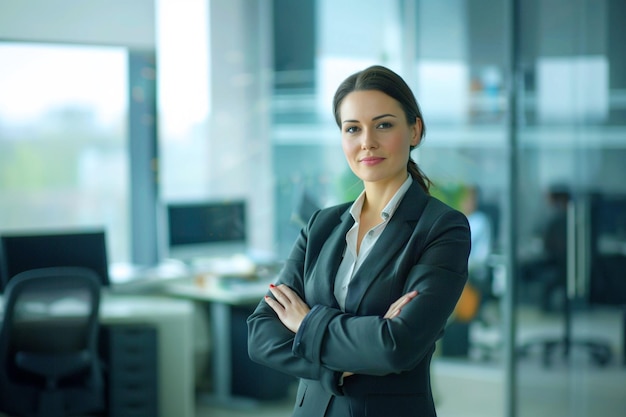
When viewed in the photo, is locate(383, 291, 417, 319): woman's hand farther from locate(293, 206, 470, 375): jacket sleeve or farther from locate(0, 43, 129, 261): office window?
locate(0, 43, 129, 261): office window

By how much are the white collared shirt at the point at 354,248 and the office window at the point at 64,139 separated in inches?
156

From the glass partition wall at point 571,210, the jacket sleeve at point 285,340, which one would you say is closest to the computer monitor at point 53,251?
the glass partition wall at point 571,210

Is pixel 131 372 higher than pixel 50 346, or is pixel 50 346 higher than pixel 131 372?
pixel 50 346

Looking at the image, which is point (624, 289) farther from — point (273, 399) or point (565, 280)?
point (273, 399)

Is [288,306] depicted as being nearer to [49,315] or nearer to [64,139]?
[49,315]

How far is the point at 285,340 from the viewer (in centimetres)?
194

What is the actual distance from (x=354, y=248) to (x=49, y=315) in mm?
2830

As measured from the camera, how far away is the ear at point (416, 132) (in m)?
1.94

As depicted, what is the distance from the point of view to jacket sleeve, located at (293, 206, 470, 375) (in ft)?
5.73

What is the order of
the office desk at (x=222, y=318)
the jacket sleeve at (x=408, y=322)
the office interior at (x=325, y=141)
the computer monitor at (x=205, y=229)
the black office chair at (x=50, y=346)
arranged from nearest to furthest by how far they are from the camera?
the jacket sleeve at (x=408, y=322), the black office chair at (x=50, y=346), the office interior at (x=325, y=141), the office desk at (x=222, y=318), the computer monitor at (x=205, y=229)

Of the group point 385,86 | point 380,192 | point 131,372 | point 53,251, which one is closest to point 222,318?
point 131,372

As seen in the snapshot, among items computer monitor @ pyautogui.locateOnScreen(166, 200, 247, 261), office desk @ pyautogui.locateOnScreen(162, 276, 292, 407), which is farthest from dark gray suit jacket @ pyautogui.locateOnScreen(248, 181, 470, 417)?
computer monitor @ pyautogui.locateOnScreen(166, 200, 247, 261)

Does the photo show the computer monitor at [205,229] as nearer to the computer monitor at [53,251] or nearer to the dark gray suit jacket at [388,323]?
the computer monitor at [53,251]

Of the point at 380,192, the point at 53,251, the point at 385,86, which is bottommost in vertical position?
the point at 53,251
